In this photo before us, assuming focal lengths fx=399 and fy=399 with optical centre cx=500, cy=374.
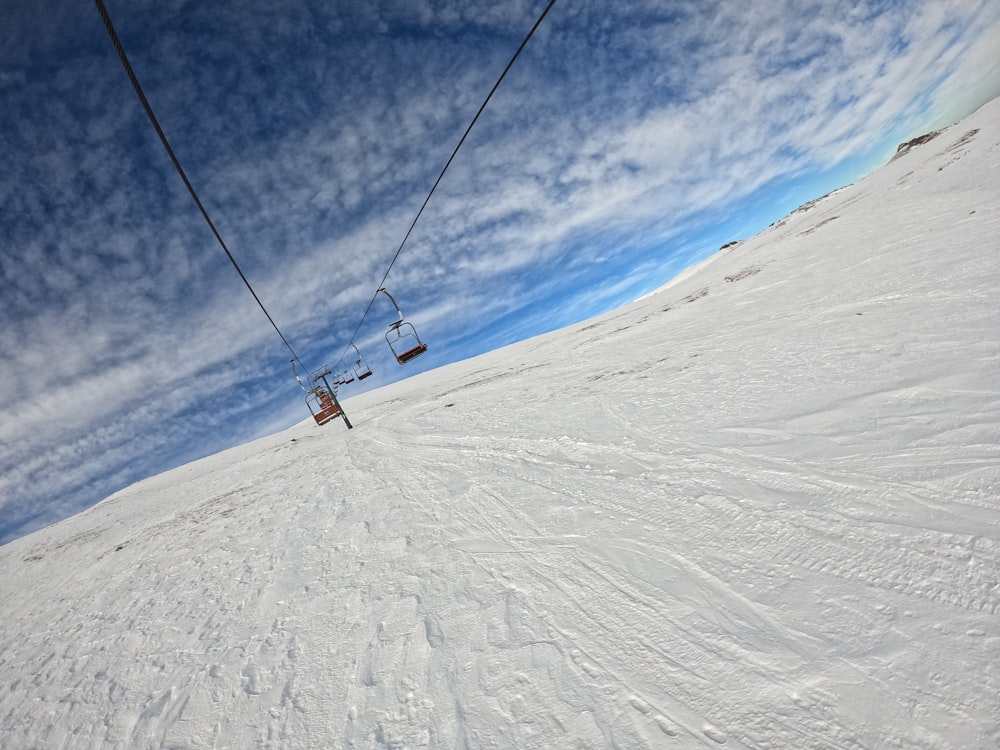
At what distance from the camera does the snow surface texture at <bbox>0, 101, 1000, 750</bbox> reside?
2.56 meters

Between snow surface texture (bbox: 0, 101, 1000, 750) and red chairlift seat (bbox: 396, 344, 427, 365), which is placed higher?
red chairlift seat (bbox: 396, 344, 427, 365)

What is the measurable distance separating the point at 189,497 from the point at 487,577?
16.9 m

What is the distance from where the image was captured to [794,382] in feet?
22.5

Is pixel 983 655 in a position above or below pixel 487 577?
below

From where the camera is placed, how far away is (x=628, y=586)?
143 inches

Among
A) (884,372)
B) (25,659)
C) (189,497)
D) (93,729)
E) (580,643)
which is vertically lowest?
(884,372)

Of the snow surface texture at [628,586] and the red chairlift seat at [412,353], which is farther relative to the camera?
the red chairlift seat at [412,353]

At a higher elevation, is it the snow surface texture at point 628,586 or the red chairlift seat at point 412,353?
the red chairlift seat at point 412,353

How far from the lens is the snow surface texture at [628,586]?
256 cm

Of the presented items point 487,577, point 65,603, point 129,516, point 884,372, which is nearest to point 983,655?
point 487,577

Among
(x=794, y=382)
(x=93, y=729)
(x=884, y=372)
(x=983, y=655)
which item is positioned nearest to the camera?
(x=983, y=655)

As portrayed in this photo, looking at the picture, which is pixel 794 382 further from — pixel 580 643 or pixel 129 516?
pixel 129 516

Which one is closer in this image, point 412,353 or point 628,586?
point 628,586

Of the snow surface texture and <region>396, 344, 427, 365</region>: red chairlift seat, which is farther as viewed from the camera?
<region>396, 344, 427, 365</region>: red chairlift seat
